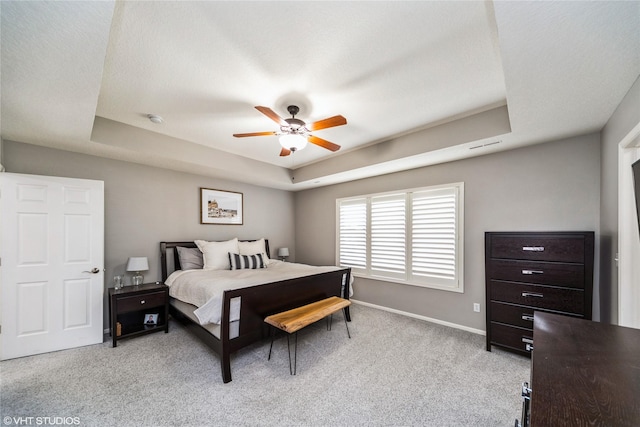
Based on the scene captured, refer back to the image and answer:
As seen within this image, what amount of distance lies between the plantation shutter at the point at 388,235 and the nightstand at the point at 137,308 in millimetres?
3318

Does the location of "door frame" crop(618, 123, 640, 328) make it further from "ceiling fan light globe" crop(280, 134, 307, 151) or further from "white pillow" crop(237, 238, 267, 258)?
"white pillow" crop(237, 238, 267, 258)

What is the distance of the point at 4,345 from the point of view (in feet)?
8.63

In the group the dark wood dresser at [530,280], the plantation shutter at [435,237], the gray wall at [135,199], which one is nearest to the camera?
the dark wood dresser at [530,280]

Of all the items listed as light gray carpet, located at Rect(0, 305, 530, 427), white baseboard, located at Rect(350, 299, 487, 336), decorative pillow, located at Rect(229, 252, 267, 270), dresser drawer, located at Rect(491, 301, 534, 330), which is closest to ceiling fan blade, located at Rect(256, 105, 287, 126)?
light gray carpet, located at Rect(0, 305, 530, 427)

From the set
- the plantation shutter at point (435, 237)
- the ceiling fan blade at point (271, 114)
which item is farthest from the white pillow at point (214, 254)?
the plantation shutter at point (435, 237)

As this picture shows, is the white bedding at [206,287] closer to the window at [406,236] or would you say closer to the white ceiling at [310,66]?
the window at [406,236]

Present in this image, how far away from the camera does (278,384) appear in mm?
2295

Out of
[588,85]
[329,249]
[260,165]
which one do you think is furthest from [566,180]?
[260,165]

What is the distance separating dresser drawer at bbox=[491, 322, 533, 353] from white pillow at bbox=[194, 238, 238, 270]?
12.2ft

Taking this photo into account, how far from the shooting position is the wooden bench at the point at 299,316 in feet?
8.21

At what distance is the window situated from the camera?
3586 mm

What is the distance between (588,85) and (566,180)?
1.44 metres

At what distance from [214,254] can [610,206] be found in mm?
4753

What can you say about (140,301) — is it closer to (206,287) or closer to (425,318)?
(206,287)
